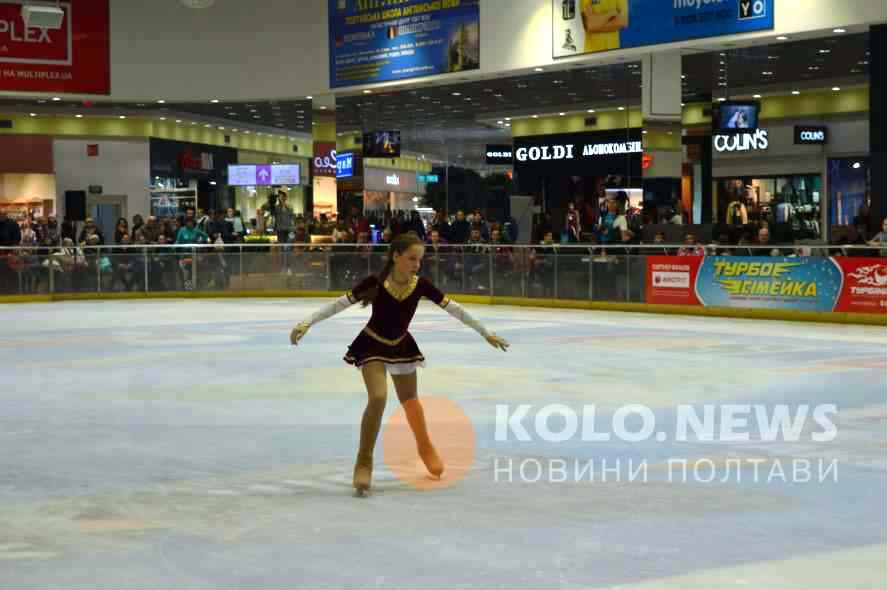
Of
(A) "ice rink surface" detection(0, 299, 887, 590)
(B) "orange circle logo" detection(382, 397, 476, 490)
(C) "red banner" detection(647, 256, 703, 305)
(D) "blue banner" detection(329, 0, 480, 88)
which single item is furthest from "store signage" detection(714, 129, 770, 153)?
(B) "orange circle logo" detection(382, 397, 476, 490)

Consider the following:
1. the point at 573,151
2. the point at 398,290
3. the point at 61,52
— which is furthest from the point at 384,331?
the point at 573,151

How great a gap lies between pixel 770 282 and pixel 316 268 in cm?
1063

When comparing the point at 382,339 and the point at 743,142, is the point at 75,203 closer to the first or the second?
the point at 743,142

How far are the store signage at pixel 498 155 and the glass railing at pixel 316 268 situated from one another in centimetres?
1039

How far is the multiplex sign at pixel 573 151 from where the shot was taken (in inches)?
1342

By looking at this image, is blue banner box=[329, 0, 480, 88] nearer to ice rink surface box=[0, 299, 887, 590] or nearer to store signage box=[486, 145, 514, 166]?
store signage box=[486, 145, 514, 166]

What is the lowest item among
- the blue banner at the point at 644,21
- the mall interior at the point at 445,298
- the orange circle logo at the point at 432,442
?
the orange circle logo at the point at 432,442

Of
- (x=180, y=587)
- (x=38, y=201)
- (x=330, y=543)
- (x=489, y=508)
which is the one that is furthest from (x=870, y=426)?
(x=38, y=201)

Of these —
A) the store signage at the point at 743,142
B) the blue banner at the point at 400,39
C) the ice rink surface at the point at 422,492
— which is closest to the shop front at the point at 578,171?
the store signage at the point at 743,142

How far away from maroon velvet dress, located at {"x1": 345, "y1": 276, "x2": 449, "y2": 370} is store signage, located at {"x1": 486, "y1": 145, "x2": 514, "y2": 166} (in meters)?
30.0

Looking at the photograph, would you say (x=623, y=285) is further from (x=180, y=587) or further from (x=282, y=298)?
(x=180, y=587)

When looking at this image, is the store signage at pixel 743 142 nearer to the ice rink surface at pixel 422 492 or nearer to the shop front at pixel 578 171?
the shop front at pixel 578 171

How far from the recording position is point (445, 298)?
7570mm

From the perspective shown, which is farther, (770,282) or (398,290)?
(770,282)
